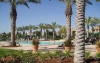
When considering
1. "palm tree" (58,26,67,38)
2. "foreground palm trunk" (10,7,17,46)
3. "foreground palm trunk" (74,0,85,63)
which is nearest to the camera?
"foreground palm trunk" (74,0,85,63)

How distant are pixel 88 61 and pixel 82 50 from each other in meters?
1.25

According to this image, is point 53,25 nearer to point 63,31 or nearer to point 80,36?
point 63,31

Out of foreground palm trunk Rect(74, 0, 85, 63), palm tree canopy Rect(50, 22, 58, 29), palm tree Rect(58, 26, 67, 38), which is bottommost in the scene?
foreground palm trunk Rect(74, 0, 85, 63)

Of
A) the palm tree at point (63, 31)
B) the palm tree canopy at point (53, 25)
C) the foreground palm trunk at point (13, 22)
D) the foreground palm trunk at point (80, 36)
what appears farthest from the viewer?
the palm tree canopy at point (53, 25)

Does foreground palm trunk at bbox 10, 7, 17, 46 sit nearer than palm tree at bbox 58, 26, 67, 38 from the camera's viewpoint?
Yes

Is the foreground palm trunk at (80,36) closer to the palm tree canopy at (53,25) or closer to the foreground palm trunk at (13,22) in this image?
the foreground palm trunk at (13,22)

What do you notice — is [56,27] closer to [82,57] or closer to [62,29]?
[62,29]

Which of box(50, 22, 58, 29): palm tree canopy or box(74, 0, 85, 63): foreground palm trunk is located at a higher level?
box(50, 22, 58, 29): palm tree canopy

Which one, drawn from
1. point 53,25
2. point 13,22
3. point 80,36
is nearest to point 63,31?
point 53,25

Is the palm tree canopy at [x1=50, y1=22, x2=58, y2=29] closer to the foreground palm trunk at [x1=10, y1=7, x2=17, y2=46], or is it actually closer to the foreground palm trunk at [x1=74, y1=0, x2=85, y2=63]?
the foreground palm trunk at [x1=10, y1=7, x2=17, y2=46]

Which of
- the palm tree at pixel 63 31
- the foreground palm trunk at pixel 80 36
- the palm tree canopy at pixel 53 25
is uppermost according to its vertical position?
the palm tree canopy at pixel 53 25

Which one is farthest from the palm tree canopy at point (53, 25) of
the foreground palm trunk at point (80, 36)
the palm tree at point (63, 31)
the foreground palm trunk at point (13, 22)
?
the foreground palm trunk at point (80, 36)

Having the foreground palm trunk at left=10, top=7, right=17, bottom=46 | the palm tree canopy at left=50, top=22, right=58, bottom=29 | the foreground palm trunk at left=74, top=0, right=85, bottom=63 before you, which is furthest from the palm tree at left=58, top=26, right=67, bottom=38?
the foreground palm trunk at left=74, top=0, right=85, bottom=63

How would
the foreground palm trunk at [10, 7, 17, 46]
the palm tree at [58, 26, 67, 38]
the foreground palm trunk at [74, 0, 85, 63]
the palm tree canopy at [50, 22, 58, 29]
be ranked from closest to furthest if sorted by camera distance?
the foreground palm trunk at [74, 0, 85, 63]
the foreground palm trunk at [10, 7, 17, 46]
the palm tree at [58, 26, 67, 38]
the palm tree canopy at [50, 22, 58, 29]
